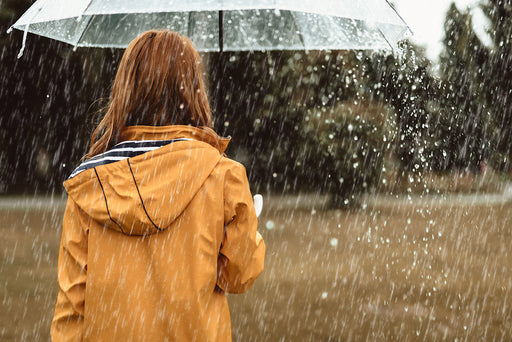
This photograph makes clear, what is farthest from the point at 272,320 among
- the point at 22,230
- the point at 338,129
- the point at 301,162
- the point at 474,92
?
the point at 474,92

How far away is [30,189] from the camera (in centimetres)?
1755

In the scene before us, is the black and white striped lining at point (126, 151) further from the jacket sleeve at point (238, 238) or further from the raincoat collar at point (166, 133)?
the jacket sleeve at point (238, 238)

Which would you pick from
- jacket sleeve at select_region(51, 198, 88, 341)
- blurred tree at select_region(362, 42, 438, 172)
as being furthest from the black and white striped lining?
blurred tree at select_region(362, 42, 438, 172)

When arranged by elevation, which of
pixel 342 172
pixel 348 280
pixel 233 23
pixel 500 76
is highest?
pixel 233 23

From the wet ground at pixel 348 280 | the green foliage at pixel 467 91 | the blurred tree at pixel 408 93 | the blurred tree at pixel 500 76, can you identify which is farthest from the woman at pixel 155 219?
the blurred tree at pixel 500 76

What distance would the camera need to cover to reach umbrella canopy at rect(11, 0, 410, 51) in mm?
2825

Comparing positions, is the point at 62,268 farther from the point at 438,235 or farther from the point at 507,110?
the point at 507,110

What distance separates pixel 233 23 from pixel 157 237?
3.06m

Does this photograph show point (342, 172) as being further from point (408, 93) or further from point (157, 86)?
point (157, 86)

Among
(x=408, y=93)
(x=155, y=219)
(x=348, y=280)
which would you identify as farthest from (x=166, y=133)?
(x=408, y=93)

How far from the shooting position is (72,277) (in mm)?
1858

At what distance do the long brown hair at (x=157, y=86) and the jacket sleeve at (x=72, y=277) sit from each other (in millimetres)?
281

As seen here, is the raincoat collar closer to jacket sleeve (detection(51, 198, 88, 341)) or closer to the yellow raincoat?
the yellow raincoat

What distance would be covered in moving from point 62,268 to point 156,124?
58 cm
